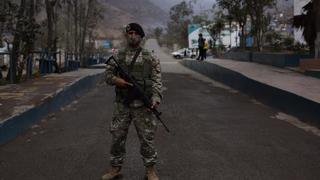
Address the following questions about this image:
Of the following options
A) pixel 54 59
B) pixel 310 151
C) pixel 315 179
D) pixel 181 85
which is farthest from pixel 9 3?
pixel 315 179

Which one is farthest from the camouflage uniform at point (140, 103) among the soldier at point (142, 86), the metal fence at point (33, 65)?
the metal fence at point (33, 65)

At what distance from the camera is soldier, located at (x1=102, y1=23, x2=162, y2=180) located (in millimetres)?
7168

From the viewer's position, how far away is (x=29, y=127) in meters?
12.0

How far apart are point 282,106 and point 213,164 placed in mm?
6557

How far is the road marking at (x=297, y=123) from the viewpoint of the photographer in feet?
38.4

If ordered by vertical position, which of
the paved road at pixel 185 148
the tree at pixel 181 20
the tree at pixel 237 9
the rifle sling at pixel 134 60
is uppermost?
the tree at pixel 181 20

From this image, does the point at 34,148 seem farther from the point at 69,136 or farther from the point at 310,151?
the point at 310,151

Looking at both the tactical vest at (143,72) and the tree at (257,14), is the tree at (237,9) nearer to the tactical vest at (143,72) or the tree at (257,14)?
the tree at (257,14)

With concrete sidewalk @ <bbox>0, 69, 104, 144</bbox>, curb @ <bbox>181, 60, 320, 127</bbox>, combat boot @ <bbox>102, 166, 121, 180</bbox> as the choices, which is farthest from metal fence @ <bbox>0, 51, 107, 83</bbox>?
combat boot @ <bbox>102, 166, 121, 180</bbox>

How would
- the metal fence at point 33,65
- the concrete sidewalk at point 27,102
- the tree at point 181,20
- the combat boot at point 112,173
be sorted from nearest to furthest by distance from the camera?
the combat boot at point 112,173 → the concrete sidewalk at point 27,102 → the metal fence at point 33,65 → the tree at point 181,20

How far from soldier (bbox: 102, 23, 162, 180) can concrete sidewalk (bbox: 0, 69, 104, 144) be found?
3.58m

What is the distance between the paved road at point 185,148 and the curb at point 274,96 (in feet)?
1.40

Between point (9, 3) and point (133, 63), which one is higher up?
point (9, 3)

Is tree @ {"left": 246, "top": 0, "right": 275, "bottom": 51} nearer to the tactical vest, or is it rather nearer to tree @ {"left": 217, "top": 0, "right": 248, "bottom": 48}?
tree @ {"left": 217, "top": 0, "right": 248, "bottom": 48}
